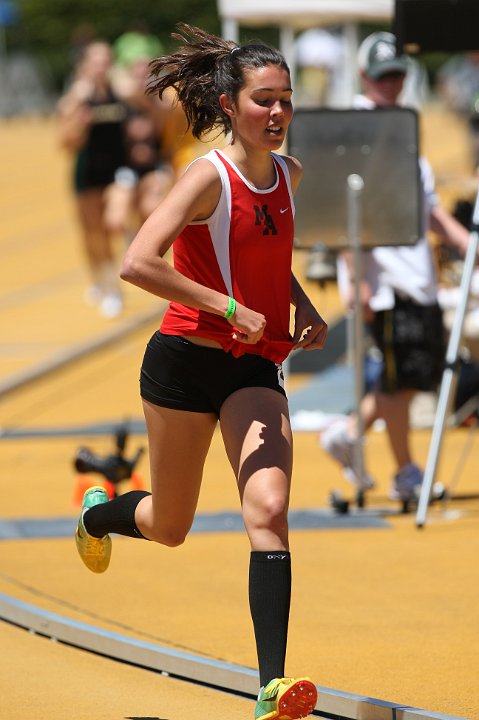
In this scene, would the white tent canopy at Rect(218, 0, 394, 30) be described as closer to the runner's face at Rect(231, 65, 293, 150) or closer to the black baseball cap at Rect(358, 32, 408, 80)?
the black baseball cap at Rect(358, 32, 408, 80)

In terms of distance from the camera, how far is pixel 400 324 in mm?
8719

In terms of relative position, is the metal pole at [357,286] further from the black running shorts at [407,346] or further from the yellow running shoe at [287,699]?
the yellow running shoe at [287,699]

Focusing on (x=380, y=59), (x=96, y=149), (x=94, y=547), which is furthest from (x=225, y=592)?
(x=96, y=149)

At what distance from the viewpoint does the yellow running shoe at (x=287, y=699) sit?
16.1 feet

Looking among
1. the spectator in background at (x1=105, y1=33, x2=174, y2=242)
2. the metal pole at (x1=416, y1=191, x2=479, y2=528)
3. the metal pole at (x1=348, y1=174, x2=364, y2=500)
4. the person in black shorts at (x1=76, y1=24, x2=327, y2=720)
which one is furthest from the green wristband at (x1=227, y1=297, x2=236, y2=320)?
the spectator in background at (x1=105, y1=33, x2=174, y2=242)

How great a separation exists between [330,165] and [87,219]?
802cm

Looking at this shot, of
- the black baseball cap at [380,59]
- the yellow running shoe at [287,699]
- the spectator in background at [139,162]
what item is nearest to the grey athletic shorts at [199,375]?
the yellow running shoe at [287,699]

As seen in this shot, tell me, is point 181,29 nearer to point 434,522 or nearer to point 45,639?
point 45,639

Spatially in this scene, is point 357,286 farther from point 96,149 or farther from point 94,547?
point 96,149

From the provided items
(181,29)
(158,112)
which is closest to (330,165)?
(181,29)

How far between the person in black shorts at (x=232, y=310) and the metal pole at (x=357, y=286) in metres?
2.95

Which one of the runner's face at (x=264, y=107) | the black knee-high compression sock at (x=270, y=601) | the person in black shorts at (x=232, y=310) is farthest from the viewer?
the runner's face at (x=264, y=107)

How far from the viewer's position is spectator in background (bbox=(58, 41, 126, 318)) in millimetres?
16078

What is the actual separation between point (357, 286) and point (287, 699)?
4042mm
